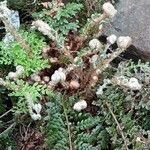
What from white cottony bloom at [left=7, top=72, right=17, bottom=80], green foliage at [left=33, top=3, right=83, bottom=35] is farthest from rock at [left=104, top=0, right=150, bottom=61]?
white cottony bloom at [left=7, top=72, right=17, bottom=80]

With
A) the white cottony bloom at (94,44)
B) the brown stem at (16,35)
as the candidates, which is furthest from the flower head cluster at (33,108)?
the white cottony bloom at (94,44)

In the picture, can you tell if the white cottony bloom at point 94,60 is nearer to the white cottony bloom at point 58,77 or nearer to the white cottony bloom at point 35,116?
the white cottony bloom at point 58,77

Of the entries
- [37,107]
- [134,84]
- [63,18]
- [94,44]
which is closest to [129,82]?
[134,84]

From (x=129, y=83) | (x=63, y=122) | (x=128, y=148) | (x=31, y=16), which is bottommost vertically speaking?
(x=128, y=148)

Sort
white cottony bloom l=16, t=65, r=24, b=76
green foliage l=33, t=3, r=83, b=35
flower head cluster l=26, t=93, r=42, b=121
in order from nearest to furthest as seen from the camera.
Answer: flower head cluster l=26, t=93, r=42, b=121 → white cottony bloom l=16, t=65, r=24, b=76 → green foliage l=33, t=3, r=83, b=35

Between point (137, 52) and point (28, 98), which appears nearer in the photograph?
point (28, 98)

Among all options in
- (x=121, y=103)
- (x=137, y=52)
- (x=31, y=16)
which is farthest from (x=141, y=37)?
(x=31, y=16)

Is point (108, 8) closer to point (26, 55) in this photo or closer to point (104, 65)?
point (104, 65)

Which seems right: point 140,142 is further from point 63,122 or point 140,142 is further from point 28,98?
point 28,98

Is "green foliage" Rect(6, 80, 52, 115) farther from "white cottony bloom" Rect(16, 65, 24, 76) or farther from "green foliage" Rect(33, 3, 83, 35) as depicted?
"green foliage" Rect(33, 3, 83, 35)
